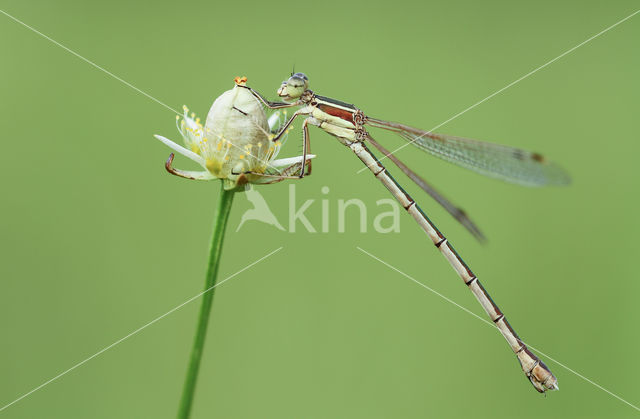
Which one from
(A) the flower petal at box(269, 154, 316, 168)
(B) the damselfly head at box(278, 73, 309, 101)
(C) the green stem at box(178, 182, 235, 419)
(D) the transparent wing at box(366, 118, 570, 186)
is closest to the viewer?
(C) the green stem at box(178, 182, 235, 419)

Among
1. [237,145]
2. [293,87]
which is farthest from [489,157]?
[237,145]

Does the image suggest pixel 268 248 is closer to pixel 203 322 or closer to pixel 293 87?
pixel 293 87

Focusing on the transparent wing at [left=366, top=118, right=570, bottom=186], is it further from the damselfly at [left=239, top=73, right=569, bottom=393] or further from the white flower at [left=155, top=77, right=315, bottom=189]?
the white flower at [left=155, top=77, right=315, bottom=189]

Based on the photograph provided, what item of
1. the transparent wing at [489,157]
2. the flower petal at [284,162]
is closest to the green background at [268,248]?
the transparent wing at [489,157]

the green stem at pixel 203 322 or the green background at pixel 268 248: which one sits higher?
the green background at pixel 268 248

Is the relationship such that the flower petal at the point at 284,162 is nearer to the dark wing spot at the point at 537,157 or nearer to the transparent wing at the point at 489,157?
the transparent wing at the point at 489,157

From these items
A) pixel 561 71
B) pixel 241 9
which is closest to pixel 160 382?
pixel 241 9

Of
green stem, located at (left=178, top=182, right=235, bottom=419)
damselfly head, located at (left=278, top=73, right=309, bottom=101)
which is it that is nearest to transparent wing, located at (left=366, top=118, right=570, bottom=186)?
damselfly head, located at (left=278, top=73, right=309, bottom=101)
